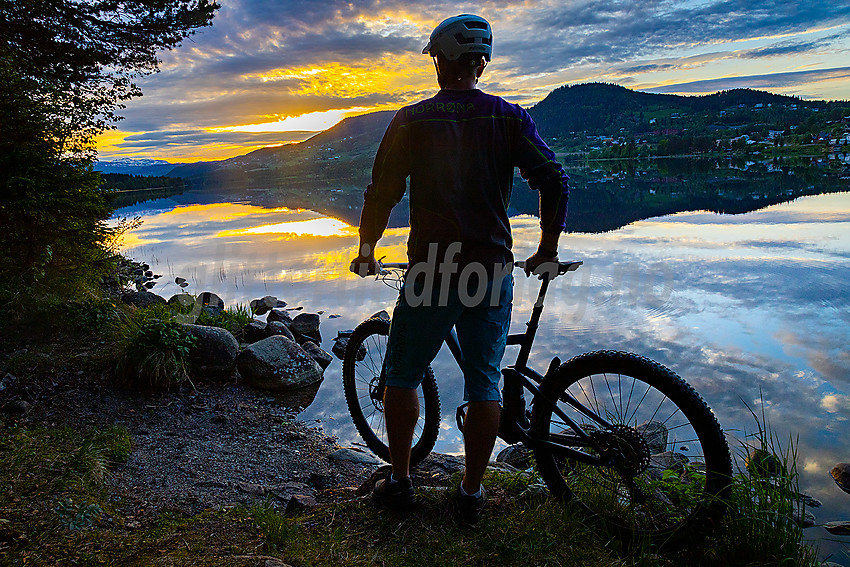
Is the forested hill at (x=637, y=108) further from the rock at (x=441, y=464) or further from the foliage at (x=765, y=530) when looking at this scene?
the foliage at (x=765, y=530)

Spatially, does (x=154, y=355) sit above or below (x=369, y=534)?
above

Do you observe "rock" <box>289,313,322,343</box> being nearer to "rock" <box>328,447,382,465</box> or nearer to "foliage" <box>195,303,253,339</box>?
"foliage" <box>195,303,253,339</box>

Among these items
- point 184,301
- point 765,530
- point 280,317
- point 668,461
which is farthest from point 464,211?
point 280,317

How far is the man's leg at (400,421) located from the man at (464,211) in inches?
1.1

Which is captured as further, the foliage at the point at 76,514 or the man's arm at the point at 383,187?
the foliage at the point at 76,514

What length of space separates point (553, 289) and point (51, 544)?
941 cm

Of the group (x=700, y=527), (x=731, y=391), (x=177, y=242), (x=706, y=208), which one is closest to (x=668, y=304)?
(x=731, y=391)

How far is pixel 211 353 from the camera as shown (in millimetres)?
6625

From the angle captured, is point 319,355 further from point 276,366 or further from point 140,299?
point 140,299

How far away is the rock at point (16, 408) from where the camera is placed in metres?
4.98

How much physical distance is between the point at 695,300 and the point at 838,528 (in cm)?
600

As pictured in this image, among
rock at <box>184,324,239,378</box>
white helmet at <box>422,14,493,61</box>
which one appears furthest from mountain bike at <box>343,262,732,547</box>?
rock at <box>184,324,239,378</box>

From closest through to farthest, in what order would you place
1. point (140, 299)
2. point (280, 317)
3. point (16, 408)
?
point (16, 408) → point (280, 317) → point (140, 299)

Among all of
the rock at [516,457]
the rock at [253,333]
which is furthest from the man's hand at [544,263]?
the rock at [253,333]
